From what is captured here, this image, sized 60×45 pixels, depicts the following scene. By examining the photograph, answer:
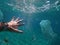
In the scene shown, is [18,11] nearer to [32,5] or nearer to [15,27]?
[32,5]

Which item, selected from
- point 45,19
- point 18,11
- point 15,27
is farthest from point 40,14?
point 15,27

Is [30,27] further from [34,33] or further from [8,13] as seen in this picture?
[8,13]

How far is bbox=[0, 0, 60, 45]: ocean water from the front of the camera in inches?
667

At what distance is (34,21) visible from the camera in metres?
20.5

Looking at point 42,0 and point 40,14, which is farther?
point 40,14

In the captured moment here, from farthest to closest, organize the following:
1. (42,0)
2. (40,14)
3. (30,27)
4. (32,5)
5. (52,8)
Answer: (30,27) < (40,14) < (52,8) < (32,5) < (42,0)

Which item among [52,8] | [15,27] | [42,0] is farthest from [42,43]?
[15,27]

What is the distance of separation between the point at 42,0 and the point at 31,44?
7.09 m

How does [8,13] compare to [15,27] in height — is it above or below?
above

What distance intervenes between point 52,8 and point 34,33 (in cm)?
452

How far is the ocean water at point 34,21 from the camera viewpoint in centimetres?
1695

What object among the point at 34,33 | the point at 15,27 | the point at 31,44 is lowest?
the point at 15,27

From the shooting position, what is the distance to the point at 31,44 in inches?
805

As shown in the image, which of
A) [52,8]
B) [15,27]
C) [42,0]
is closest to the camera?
[15,27]
